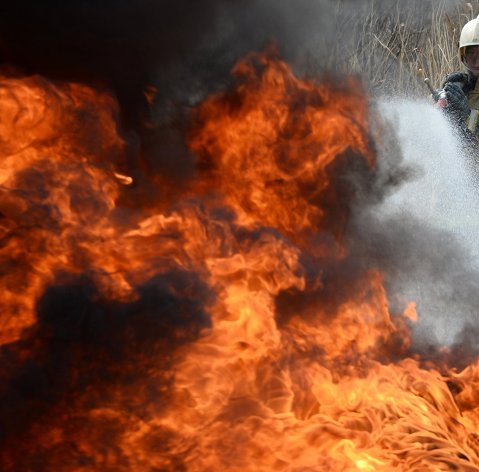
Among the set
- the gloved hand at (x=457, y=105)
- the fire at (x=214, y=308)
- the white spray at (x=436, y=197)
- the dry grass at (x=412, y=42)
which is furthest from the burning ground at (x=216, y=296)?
the dry grass at (x=412, y=42)

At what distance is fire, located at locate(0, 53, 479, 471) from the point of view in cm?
308

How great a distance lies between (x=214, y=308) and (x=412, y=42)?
753 centimetres

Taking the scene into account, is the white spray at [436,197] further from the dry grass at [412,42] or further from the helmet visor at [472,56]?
the dry grass at [412,42]

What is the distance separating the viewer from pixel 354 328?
4152 mm

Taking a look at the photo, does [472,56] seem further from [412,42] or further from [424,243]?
[412,42]

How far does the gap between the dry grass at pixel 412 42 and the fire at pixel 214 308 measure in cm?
471

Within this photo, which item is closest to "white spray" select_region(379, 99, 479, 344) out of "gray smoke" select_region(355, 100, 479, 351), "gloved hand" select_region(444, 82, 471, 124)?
"gray smoke" select_region(355, 100, 479, 351)

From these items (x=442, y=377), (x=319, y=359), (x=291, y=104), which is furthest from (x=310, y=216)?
(x=442, y=377)

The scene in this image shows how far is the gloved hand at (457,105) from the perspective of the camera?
591 centimetres

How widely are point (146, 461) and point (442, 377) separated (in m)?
2.05

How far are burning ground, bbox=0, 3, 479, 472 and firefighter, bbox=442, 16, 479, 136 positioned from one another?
1.62m

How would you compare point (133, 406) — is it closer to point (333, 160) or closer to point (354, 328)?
point (354, 328)

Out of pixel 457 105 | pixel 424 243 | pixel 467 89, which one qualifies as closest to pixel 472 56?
pixel 467 89

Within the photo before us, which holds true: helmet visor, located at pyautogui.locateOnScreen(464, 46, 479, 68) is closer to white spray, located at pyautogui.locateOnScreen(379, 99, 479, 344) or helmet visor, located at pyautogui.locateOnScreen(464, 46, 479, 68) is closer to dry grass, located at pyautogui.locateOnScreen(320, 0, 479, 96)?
white spray, located at pyautogui.locateOnScreen(379, 99, 479, 344)
